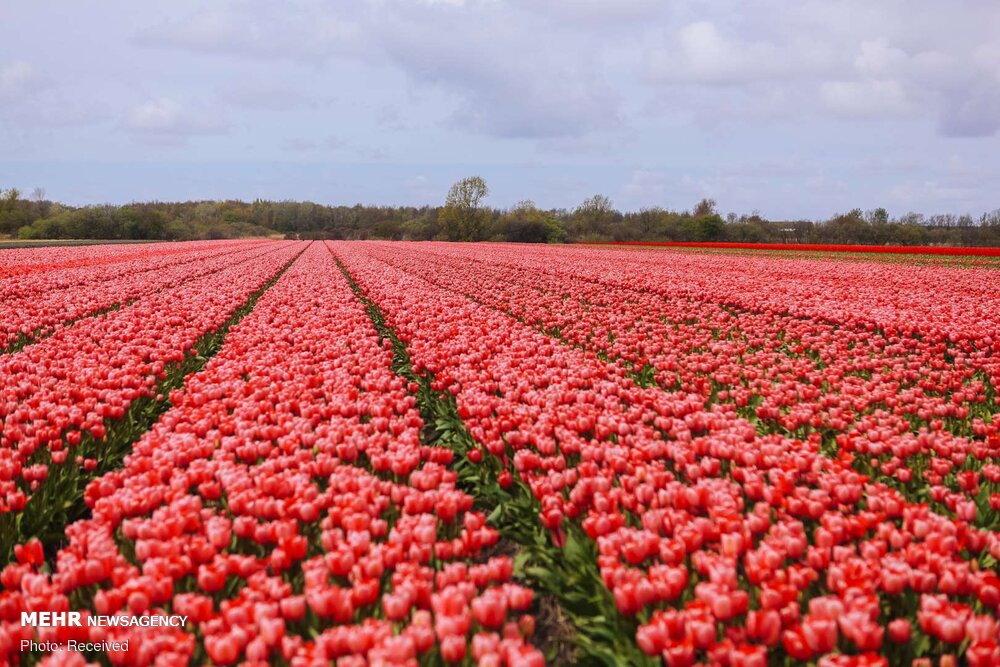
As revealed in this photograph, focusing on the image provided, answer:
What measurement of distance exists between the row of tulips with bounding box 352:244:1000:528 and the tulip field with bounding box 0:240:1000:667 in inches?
1.4

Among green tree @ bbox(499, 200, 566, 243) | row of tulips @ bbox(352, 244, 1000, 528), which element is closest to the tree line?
green tree @ bbox(499, 200, 566, 243)

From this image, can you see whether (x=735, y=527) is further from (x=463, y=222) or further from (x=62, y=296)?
(x=463, y=222)

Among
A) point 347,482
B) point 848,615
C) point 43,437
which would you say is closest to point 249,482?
point 347,482

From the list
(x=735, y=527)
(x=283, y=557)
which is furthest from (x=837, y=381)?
(x=283, y=557)

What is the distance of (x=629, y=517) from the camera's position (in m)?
3.33

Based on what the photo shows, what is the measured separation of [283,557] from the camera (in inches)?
107

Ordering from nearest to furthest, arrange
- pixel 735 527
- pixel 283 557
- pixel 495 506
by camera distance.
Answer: pixel 283 557 → pixel 735 527 → pixel 495 506

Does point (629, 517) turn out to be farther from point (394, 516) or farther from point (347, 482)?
point (347, 482)

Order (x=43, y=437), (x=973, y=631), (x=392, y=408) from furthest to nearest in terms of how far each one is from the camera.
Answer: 1. (x=392, y=408)
2. (x=43, y=437)
3. (x=973, y=631)

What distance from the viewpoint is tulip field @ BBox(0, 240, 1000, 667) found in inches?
90.3

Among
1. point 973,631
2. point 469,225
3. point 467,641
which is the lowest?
point 467,641

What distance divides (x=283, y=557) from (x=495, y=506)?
66.2 inches

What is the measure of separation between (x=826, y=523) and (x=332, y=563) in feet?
6.79

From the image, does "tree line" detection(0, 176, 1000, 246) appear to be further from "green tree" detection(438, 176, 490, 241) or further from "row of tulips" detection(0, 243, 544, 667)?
"row of tulips" detection(0, 243, 544, 667)
